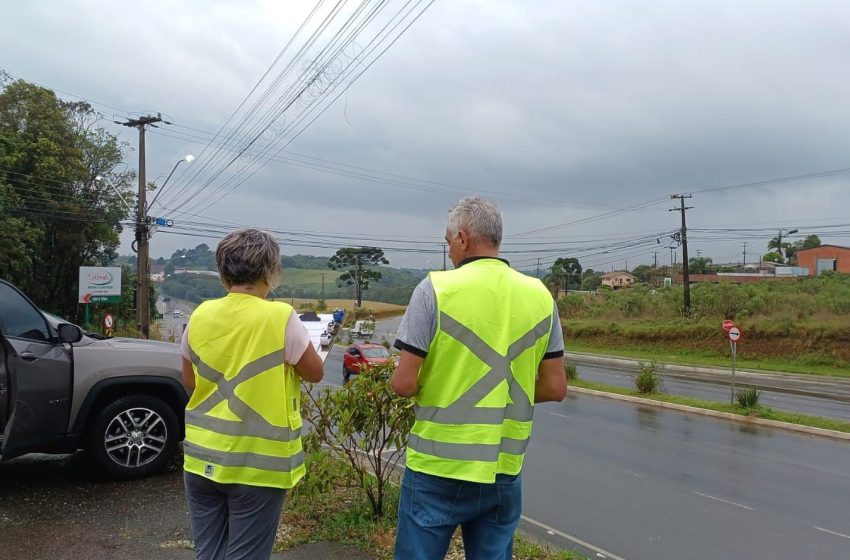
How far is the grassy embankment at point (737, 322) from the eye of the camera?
105 feet

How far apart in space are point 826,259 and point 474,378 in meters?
84.8

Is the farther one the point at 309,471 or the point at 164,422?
the point at 164,422

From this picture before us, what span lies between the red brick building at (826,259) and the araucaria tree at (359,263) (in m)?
50.3

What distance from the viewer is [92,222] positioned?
31.8 metres

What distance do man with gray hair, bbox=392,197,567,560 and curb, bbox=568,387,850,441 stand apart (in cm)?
1381

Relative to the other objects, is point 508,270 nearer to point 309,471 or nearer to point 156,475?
point 309,471

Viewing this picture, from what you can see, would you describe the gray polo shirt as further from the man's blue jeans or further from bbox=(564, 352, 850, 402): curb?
bbox=(564, 352, 850, 402): curb

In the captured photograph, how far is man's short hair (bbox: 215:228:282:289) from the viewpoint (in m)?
2.52

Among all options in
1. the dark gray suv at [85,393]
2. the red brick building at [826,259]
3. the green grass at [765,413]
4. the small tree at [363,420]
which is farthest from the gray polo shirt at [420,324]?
the red brick building at [826,259]

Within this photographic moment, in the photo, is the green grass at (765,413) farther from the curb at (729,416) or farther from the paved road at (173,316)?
the paved road at (173,316)

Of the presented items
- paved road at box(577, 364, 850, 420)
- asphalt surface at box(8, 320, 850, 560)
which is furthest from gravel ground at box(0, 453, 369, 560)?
paved road at box(577, 364, 850, 420)

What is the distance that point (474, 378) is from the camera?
7.39ft

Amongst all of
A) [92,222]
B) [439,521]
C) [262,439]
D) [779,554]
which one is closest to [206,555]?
[262,439]

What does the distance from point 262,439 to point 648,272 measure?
91.7 meters
